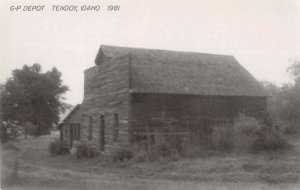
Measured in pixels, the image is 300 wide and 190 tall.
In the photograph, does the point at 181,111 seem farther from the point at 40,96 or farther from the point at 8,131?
the point at 40,96

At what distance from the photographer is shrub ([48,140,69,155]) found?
1106 inches

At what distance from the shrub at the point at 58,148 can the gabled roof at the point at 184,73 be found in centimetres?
625

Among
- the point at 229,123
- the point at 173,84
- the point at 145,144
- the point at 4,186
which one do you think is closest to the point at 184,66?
the point at 173,84

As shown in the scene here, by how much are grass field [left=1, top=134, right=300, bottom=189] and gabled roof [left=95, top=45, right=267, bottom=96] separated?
4.67 m

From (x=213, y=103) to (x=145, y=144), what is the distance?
4801 mm

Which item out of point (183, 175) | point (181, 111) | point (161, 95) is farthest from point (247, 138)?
point (183, 175)

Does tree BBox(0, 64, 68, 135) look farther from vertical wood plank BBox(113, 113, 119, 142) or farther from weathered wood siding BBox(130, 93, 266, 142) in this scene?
weathered wood siding BBox(130, 93, 266, 142)

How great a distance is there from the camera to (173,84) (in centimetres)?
2253

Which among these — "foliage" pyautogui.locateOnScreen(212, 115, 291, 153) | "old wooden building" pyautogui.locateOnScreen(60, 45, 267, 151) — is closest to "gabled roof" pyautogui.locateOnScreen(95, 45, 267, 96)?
"old wooden building" pyautogui.locateOnScreen(60, 45, 267, 151)

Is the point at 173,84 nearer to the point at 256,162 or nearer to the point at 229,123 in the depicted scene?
the point at 229,123

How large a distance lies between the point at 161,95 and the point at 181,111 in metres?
1.41

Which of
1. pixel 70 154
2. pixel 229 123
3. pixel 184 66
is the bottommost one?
pixel 70 154

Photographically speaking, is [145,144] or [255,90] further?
[255,90]

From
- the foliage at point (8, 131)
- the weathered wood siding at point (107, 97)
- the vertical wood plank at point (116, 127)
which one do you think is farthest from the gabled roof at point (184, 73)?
the foliage at point (8, 131)
